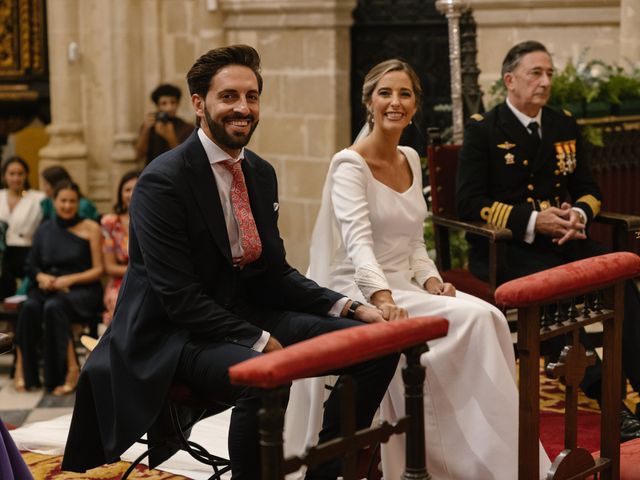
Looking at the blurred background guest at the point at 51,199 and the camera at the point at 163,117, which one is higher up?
the camera at the point at 163,117

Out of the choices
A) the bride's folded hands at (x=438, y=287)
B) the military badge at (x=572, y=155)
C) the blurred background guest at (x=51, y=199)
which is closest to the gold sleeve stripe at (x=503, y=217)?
the military badge at (x=572, y=155)

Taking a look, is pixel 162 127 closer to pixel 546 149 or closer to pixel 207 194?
pixel 546 149

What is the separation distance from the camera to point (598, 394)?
5.16 metres

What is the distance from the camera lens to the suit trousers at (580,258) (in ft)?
16.6

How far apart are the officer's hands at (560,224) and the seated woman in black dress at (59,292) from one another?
3020mm

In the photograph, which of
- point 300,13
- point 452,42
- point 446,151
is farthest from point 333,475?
point 300,13

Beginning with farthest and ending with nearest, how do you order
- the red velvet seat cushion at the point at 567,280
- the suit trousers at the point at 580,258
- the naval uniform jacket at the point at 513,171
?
the naval uniform jacket at the point at 513,171
the suit trousers at the point at 580,258
the red velvet seat cushion at the point at 567,280

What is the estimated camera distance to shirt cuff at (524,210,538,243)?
5371 mm

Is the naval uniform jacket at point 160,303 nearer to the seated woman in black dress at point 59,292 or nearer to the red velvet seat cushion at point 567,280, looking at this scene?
the red velvet seat cushion at point 567,280

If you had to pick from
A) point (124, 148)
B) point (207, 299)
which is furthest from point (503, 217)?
point (124, 148)

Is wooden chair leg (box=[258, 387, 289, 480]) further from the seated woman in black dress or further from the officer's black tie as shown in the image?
the seated woman in black dress

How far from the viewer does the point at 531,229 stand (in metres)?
5.38

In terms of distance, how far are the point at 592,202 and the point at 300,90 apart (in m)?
4.78

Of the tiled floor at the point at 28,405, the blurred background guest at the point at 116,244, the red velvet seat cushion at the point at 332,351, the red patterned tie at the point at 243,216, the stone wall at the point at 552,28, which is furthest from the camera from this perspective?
the stone wall at the point at 552,28
